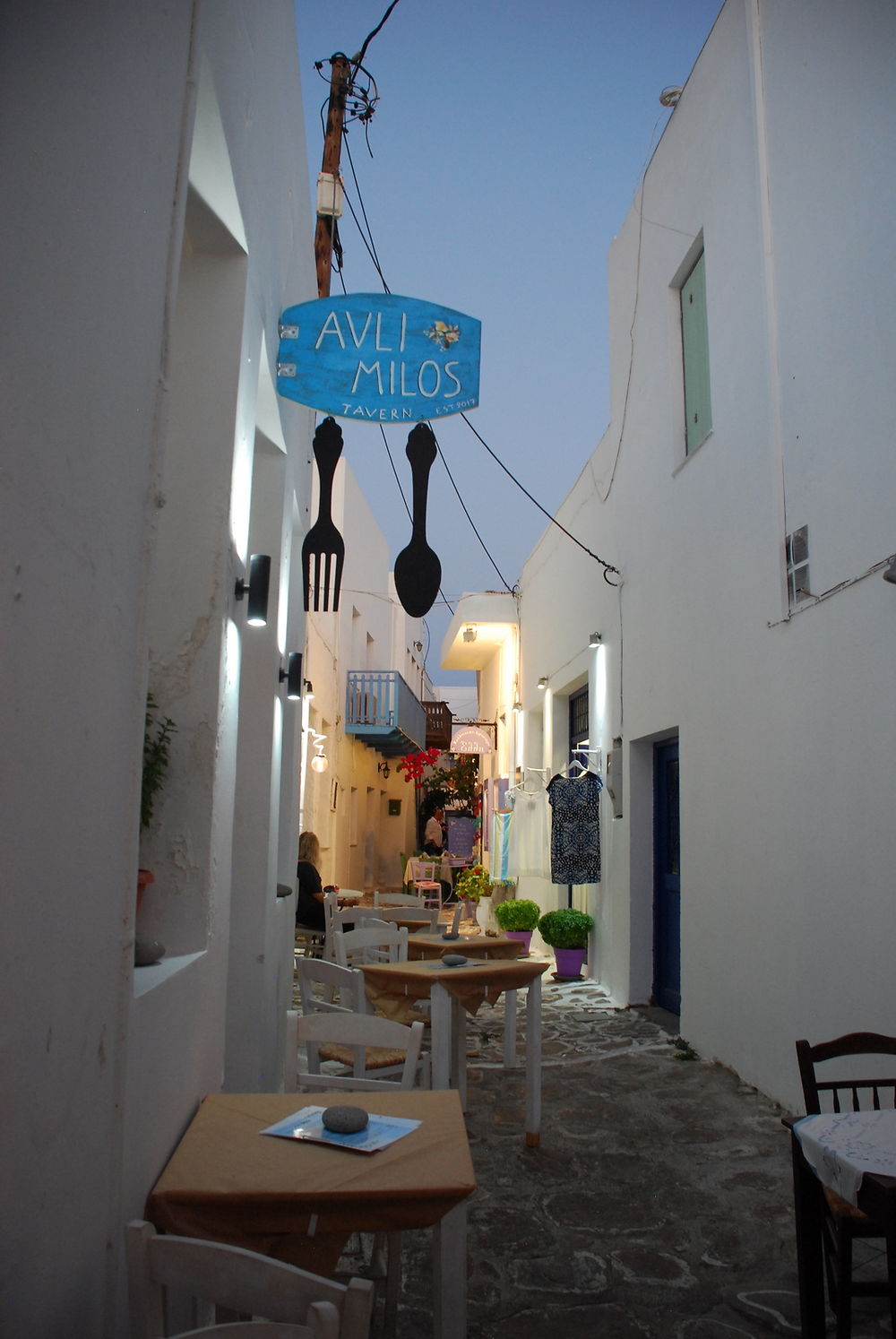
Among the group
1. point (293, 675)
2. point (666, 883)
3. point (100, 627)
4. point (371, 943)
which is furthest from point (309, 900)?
point (100, 627)

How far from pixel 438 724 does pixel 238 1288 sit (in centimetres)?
2678

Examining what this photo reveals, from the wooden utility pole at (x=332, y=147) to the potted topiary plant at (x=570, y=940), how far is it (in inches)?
237

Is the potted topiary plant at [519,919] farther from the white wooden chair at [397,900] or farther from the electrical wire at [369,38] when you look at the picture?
the electrical wire at [369,38]

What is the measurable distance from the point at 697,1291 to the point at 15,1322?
241cm

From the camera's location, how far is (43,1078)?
1.54 m

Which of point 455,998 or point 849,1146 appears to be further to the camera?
point 455,998

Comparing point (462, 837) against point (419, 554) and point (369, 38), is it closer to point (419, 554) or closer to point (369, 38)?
point (369, 38)

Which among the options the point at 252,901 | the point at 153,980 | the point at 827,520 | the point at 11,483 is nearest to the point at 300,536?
the point at 252,901

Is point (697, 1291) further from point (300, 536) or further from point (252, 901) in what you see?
point (300, 536)

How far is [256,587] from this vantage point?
11.4 feet

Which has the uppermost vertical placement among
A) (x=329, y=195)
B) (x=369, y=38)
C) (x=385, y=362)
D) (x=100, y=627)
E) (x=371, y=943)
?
(x=369, y=38)

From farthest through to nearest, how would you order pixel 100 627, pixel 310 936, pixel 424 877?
pixel 424 877, pixel 310 936, pixel 100 627

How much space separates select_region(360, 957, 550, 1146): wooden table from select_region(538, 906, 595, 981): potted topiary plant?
4.41 meters

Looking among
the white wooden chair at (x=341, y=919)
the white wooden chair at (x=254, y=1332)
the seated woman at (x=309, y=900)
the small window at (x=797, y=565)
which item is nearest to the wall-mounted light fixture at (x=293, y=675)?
the white wooden chair at (x=341, y=919)
